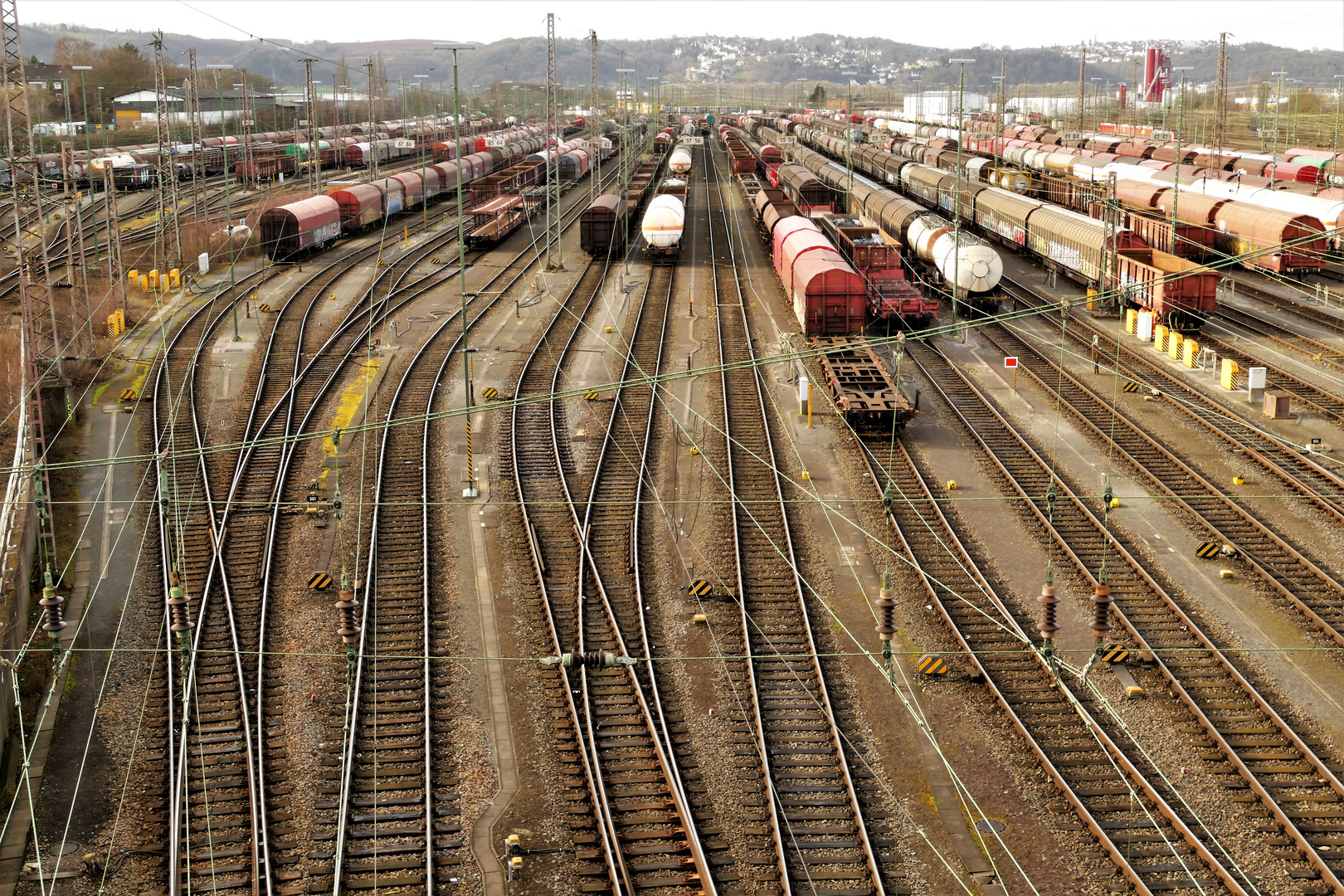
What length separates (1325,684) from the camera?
55.4 feet

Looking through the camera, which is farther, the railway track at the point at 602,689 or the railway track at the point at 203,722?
the railway track at the point at 203,722

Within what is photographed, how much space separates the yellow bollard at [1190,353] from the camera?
3375 centimetres

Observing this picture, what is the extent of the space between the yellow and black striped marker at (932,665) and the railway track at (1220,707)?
247 cm

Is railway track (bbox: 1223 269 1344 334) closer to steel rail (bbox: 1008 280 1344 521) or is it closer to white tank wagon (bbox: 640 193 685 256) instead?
steel rail (bbox: 1008 280 1344 521)

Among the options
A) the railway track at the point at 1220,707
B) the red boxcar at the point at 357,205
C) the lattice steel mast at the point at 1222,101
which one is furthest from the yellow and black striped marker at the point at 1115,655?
the lattice steel mast at the point at 1222,101

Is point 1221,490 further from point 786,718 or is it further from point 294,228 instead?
point 294,228

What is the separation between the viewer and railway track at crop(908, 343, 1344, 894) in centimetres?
1352

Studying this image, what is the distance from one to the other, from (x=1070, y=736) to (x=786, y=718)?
367 cm

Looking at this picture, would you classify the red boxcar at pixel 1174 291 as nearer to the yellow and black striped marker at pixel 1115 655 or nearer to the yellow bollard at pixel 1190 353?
the yellow bollard at pixel 1190 353

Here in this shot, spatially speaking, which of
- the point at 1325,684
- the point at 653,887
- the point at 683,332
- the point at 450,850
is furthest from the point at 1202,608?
the point at 683,332

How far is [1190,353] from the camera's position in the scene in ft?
111

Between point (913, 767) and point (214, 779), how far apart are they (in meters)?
8.70

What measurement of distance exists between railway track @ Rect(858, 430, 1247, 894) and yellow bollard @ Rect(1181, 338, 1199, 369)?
14.7 m

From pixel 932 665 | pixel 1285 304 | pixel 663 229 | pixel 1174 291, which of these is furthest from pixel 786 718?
pixel 663 229
